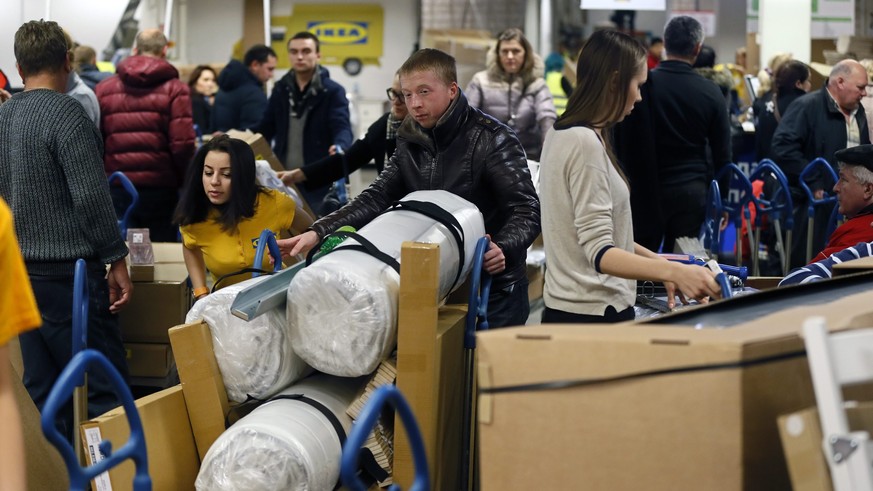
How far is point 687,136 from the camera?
5.45m

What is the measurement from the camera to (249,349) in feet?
9.67

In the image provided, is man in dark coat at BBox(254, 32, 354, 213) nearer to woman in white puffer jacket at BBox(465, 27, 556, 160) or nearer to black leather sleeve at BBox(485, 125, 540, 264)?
woman in white puffer jacket at BBox(465, 27, 556, 160)

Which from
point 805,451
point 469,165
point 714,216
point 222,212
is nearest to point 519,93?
point 714,216

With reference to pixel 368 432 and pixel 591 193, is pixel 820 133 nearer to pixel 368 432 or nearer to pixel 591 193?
pixel 591 193

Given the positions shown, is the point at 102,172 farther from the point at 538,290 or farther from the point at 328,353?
the point at 538,290

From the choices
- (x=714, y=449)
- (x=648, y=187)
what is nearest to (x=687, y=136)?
(x=648, y=187)

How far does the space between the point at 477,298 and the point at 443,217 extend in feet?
0.82

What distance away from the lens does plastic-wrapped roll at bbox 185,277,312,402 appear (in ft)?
9.66

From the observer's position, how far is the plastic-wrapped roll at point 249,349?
2943 mm

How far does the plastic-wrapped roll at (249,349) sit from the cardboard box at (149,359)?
2070 millimetres

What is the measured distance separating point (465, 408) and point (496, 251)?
47 cm

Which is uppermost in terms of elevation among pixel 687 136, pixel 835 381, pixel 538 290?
pixel 687 136

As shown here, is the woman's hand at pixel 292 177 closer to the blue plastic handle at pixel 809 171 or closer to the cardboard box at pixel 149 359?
the cardboard box at pixel 149 359

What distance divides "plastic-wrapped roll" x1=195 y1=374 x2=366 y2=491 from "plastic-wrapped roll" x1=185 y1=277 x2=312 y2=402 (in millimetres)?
96
